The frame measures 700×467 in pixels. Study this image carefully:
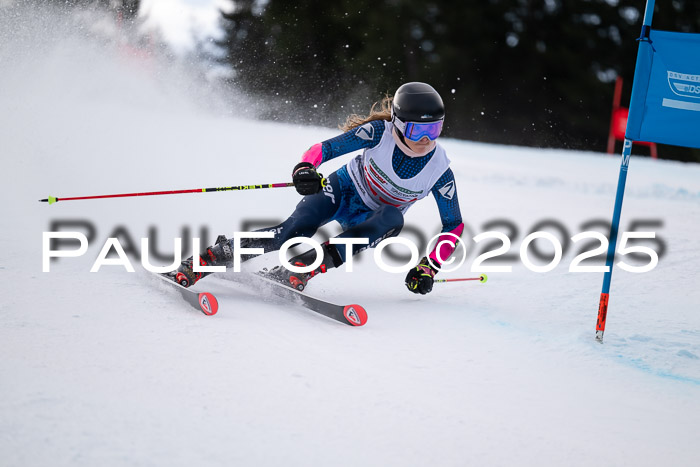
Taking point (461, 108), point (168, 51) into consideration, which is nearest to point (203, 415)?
point (168, 51)

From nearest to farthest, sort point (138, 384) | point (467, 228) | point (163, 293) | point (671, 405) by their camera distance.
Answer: point (138, 384) < point (671, 405) < point (163, 293) < point (467, 228)

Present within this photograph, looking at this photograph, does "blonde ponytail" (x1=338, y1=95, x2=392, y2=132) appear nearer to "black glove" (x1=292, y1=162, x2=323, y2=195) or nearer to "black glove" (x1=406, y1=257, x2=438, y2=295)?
"black glove" (x1=292, y1=162, x2=323, y2=195)

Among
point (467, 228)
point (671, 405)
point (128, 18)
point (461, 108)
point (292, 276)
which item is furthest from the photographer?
point (461, 108)

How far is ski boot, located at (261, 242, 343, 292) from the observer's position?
3.54 m

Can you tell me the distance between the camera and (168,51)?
44.4 feet

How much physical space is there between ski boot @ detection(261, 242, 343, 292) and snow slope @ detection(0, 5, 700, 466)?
0.22 m

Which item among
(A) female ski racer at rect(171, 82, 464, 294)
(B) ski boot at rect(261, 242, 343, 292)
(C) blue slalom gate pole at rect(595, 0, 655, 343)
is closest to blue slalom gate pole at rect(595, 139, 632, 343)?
(C) blue slalom gate pole at rect(595, 0, 655, 343)

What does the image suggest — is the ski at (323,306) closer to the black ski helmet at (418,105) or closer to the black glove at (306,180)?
the black glove at (306,180)

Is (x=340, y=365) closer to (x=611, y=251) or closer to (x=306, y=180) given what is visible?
(x=306, y=180)

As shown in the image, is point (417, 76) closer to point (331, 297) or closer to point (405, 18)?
point (405, 18)

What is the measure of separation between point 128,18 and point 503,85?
481 inches

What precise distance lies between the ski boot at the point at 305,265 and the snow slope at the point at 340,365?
0.22 metres

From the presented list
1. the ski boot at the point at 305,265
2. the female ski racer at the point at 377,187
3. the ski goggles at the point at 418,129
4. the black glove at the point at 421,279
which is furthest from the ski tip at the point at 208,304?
the ski goggles at the point at 418,129

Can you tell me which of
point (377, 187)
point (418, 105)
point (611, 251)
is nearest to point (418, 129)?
point (418, 105)
